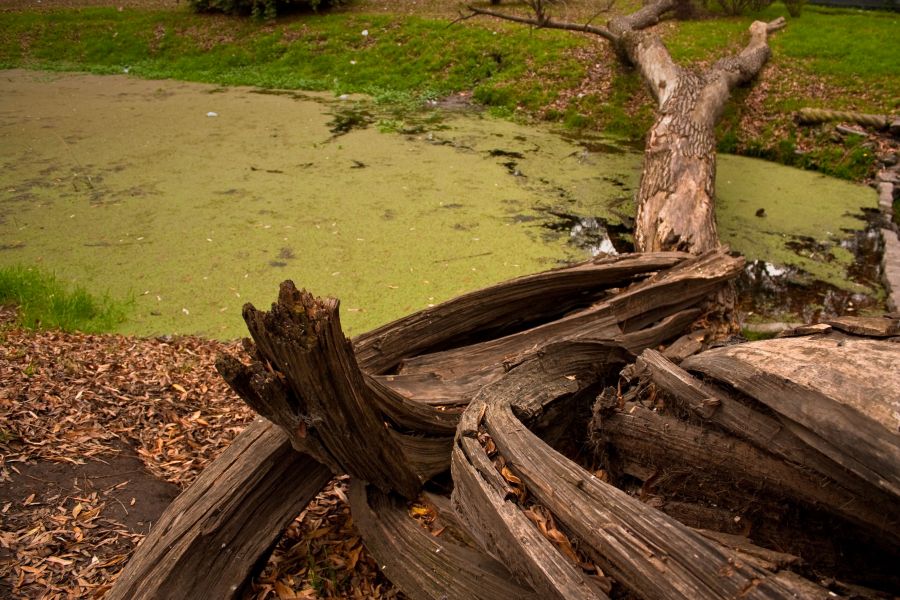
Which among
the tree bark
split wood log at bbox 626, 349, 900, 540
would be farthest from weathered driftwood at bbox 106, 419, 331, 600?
the tree bark

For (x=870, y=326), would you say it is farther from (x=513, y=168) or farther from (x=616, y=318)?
(x=513, y=168)

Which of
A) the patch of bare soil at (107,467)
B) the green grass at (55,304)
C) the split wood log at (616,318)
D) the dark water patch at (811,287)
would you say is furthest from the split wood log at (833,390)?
the green grass at (55,304)

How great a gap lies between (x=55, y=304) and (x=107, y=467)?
2131mm

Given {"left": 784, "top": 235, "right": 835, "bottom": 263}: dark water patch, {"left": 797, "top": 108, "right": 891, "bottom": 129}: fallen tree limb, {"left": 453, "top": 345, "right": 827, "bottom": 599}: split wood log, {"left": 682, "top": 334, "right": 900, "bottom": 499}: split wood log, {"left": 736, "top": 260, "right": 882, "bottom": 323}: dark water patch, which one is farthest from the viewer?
{"left": 797, "top": 108, "right": 891, "bottom": 129}: fallen tree limb

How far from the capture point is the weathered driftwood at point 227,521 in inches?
85.3

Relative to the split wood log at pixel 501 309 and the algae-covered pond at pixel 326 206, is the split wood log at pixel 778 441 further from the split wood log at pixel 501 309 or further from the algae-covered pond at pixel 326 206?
the algae-covered pond at pixel 326 206

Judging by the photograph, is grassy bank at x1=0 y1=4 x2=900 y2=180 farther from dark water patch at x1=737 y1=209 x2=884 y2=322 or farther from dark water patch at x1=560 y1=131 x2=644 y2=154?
dark water patch at x1=737 y1=209 x2=884 y2=322

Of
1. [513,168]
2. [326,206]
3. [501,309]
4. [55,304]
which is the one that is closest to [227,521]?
[501,309]

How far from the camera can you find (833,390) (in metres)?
1.78

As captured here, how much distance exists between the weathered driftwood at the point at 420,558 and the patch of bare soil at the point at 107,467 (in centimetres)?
18

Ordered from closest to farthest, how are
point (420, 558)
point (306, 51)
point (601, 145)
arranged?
point (420, 558) < point (601, 145) < point (306, 51)

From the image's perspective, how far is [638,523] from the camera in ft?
5.53

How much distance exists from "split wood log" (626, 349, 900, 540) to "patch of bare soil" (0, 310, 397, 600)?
1.22 m

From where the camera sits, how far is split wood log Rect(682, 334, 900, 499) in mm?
1614
